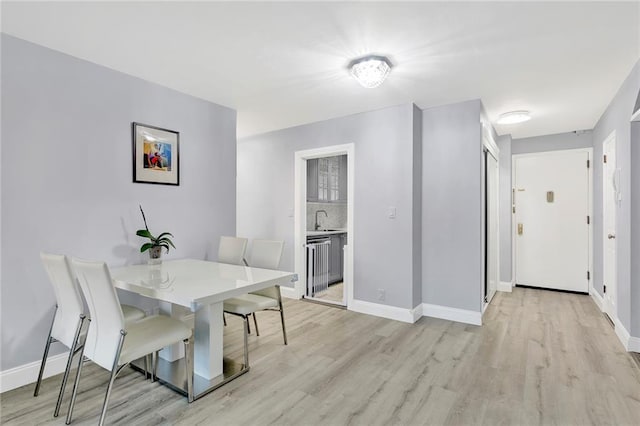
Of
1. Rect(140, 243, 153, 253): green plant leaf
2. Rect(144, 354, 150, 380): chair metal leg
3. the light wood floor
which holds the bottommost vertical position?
the light wood floor

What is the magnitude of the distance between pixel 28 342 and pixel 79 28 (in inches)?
85.7

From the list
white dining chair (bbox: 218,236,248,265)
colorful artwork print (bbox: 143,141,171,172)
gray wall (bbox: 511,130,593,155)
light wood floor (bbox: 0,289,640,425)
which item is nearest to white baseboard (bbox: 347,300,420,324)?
light wood floor (bbox: 0,289,640,425)

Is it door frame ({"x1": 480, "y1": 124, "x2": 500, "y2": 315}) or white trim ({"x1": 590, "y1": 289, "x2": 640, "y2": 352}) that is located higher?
door frame ({"x1": 480, "y1": 124, "x2": 500, "y2": 315})

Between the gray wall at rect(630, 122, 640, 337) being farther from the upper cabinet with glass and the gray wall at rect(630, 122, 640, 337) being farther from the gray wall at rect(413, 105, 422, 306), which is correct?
the upper cabinet with glass

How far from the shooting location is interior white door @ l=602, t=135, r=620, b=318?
327 cm

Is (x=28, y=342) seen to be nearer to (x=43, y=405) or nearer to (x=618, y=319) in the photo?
(x=43, y=405)

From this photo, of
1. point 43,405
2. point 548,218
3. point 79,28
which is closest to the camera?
point 43,405

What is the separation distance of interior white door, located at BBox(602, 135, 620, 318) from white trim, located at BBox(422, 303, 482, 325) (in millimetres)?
1317

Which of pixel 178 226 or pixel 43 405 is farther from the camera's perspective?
pixel 178 226

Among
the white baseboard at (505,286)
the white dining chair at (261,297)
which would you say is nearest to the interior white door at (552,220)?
the white baseboard at (505,286)

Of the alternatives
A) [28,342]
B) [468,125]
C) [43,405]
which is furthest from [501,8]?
[28,342]

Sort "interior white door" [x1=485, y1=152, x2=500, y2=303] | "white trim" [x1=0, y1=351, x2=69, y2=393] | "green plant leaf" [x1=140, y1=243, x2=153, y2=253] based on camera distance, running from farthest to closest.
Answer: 1. "interior white door" [x1=485, y1=152, x2=500, y2=303]
2. "green plant leaf" [x1=140, y1=243, x2=153, y2=253]
3. "white trim" [x1=0, y1=351, x2=69, y2=393]

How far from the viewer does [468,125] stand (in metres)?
3.37

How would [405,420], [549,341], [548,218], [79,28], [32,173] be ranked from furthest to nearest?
1. [548,218]
2. [549,341]
3. [32,173]
4. [79,28]
5. [405,420]
